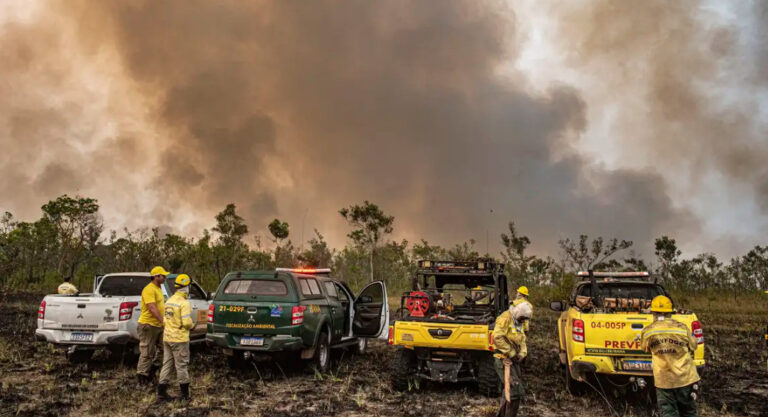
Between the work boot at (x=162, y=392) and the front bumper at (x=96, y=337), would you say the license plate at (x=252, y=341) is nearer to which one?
the work boot at (x=162, y=392)

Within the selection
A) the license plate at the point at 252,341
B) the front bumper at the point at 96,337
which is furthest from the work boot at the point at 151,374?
the license plate at the point at 252,341

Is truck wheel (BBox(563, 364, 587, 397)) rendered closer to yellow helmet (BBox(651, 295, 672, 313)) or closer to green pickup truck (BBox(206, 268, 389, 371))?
yellow helmet (BBox(651, 295, 672, 313))

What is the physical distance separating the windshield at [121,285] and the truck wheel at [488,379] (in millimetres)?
7099

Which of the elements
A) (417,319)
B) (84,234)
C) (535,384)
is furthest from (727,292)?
(84,234)

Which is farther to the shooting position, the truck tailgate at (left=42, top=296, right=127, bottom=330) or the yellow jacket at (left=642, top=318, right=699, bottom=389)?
the truck tailgate at (left=42, top=296, right=127, bottom=330)

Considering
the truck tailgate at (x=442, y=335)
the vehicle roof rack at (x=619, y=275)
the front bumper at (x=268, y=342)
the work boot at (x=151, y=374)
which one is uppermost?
the vehicle roof rack at (x=619, y=275)

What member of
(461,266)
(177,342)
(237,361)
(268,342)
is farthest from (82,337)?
(461,266)

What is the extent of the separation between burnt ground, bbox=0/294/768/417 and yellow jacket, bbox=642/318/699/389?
194 cm

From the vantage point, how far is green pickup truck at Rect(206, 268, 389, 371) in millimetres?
8953

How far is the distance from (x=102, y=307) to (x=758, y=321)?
76.0 ft

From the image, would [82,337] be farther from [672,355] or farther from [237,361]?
[672,355]

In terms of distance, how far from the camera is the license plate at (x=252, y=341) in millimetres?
8945

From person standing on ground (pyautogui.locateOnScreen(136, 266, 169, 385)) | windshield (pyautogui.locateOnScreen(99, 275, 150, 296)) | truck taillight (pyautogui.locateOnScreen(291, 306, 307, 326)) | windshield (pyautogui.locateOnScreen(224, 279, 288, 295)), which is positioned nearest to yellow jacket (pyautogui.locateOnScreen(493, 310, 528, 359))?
truck taillight (pyautogui.locateOnScreen(291, 306, 307, 326))

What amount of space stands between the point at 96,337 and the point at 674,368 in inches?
348
